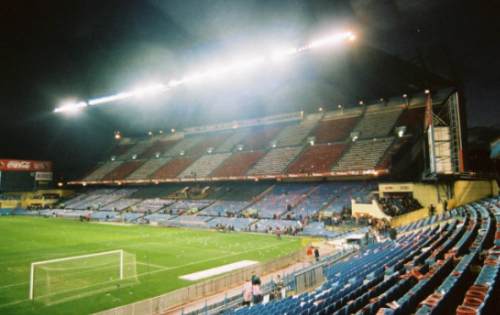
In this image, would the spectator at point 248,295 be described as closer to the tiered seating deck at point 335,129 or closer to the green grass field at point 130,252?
the green grass field at point 130,252

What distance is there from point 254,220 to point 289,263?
21.5 meters

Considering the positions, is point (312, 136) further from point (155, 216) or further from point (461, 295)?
point (461, 295)

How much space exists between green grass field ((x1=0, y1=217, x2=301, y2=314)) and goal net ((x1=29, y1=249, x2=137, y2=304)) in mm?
371

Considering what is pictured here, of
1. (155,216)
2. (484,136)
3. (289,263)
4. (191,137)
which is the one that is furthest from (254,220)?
(191,137)

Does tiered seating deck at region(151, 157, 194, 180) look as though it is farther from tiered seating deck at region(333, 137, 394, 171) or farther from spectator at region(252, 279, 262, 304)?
spectator at region(252, 279, 262, 304)

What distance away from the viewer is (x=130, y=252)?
92.6 feet

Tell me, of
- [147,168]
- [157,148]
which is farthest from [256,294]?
[157,148]

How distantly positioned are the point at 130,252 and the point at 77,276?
27.6 feet

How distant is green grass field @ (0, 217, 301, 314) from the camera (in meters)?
16.3

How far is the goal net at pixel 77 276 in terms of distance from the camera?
16938 millimetres

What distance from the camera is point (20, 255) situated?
26641mm

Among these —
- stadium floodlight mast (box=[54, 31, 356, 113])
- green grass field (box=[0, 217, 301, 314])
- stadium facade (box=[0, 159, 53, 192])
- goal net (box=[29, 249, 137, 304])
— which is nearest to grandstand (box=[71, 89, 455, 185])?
stadium facade (box=[0, 159, 53, 192])

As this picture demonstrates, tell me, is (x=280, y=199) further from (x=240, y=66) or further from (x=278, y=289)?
(x=278, y=289)

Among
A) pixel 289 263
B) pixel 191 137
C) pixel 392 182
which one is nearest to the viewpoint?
pixel 289 263
